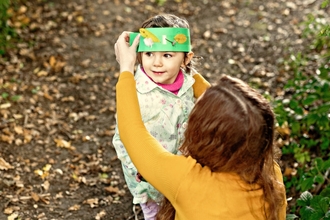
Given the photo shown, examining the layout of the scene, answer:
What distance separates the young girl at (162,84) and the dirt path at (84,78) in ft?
4.13

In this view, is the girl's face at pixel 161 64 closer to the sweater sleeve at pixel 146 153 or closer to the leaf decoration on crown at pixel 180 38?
the leaf decoration on crown at pixel 180 38

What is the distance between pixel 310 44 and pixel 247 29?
1.02 m

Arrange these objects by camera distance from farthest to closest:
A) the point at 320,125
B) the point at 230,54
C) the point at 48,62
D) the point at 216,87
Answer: the point at 230,54 → the point at 48,62 → the point at 320,125 → the point at 216,87

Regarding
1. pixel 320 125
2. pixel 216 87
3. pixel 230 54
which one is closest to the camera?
pixel 216 87

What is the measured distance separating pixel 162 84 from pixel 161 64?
0.16 meters

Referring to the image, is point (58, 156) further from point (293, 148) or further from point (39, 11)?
point (39, 11)

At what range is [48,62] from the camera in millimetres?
5918

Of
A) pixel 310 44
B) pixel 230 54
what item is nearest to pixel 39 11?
pixel 230 54

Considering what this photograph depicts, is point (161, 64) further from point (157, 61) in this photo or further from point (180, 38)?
point (180, 38)

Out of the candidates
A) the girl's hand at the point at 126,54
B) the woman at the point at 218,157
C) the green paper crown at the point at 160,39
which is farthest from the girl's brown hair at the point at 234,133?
the green paper crown at the point at 160,39

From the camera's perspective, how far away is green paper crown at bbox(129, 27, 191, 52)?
2.82 meters

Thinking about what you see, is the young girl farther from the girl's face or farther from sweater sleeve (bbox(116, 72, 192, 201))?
→ sweater sleeve (bbox(116, 72, 192, 201))

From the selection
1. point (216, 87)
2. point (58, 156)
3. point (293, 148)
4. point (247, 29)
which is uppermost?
point (216, 87)

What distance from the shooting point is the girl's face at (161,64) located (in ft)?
9.50
